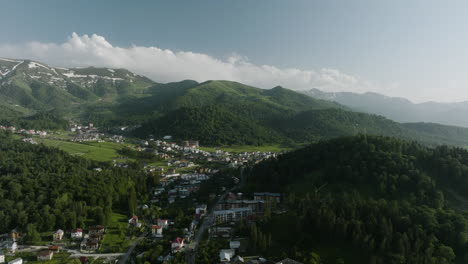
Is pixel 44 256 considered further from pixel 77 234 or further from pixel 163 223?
pixel 163 223

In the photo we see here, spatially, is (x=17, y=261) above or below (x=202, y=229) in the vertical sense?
below

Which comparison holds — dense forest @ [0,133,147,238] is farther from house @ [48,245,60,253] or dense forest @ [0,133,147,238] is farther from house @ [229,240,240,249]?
house @ [229,240,240,249]

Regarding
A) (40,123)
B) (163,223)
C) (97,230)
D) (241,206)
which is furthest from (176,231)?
(40,123)

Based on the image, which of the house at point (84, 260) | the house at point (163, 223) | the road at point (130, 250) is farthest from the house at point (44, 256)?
the house at point (163, 223)

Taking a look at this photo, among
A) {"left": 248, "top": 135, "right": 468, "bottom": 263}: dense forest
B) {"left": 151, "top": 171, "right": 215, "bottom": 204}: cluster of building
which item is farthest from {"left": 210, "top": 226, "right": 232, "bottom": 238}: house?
{"left": 151, "top": 171, "right": 215, "bottom": 204}: cluster of building

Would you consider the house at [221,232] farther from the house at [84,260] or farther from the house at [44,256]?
the house at [44,256]

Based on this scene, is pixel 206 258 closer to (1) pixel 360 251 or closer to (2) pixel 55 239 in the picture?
(1) pixel 360 251
